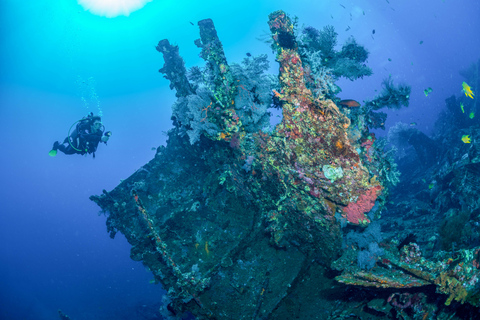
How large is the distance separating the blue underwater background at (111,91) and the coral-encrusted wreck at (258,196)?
52679 millimetres

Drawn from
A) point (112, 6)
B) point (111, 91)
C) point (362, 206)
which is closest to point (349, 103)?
point (362, 206)

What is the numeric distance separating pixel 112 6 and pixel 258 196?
92965mm

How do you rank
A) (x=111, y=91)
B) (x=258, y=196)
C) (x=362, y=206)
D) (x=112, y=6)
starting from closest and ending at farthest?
(x=362, y=206), (x=258, y=196), (x=112, y=6), (x=111, y=91)

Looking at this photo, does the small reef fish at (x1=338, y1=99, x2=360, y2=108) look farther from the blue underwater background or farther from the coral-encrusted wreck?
the blue underwater background

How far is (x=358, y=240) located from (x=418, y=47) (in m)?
145

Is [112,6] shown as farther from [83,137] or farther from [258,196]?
[258,196]

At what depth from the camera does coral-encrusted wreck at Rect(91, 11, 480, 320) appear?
389 cm

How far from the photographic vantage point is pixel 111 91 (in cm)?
11250

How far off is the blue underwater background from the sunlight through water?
2611 millimetres

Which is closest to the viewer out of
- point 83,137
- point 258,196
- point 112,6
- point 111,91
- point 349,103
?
point 349,103

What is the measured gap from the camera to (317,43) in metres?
6.34

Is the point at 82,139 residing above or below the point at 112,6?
below

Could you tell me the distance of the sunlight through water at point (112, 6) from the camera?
67.4 meters

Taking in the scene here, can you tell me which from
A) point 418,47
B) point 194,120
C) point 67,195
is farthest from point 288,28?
point 67,195
